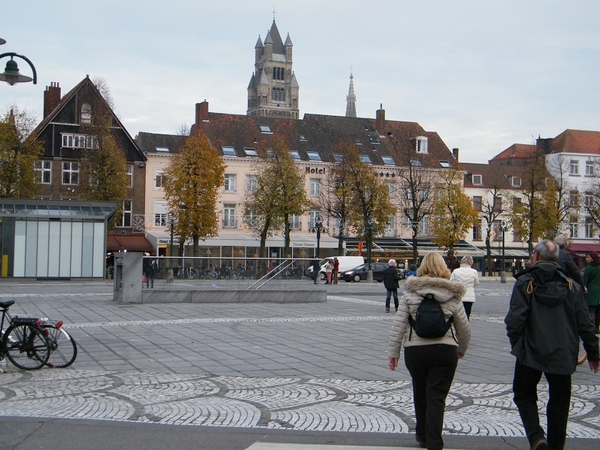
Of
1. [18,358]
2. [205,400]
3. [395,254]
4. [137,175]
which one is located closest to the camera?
[205,400]

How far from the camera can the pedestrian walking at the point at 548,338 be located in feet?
20.8

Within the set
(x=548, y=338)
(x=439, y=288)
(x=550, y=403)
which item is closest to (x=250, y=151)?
(x=439, y=288)

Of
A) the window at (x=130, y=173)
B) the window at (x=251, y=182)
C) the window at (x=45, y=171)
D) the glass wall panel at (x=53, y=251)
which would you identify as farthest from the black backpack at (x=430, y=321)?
the window at (x=251, y=182)

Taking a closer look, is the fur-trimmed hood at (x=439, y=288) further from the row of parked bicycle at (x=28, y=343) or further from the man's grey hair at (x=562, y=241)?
the row of parked bicycle at (x=28, y=343)

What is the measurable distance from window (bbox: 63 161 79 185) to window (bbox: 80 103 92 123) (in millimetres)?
3772

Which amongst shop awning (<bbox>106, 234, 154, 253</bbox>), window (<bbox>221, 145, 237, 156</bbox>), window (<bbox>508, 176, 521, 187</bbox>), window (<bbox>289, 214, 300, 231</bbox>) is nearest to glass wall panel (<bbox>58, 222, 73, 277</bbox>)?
shop awning (<bbox>106, 234, 154, 253</bbox>)

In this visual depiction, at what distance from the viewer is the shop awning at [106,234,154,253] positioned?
63.7 metres

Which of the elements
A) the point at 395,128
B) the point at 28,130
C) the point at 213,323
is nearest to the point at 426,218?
the point at 395,128

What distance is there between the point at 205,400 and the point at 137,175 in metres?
59.7

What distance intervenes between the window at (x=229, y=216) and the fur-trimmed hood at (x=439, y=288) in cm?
6408

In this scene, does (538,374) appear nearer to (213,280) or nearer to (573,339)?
(573,339)

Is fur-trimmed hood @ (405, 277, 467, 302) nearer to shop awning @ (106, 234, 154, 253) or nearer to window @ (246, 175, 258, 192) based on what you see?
shop awning @ (106, 234, 154, 253)

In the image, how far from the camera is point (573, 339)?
642 centimetres

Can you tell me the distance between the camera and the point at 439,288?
6.75 m
